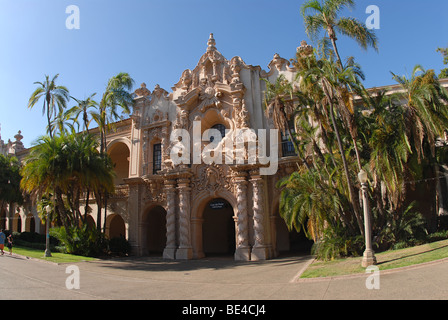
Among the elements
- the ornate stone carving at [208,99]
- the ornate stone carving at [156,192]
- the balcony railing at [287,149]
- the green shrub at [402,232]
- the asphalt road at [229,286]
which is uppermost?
the ornate stone carving at [208,99]

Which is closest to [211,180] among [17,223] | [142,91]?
[142,91]

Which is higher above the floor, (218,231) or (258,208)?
(258,208)

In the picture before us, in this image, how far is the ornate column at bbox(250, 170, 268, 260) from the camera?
19406 mm

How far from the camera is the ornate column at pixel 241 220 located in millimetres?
19812

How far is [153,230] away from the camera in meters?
27.6

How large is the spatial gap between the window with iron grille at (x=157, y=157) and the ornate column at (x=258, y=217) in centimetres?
884

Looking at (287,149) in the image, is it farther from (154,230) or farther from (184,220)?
(154,230)

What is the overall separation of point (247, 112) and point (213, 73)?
460 cm

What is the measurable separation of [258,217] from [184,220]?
5262 millimetres

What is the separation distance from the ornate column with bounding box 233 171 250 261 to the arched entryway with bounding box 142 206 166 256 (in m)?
8.16

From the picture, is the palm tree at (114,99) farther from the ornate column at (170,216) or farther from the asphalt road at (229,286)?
the asphalt road at (229,286)

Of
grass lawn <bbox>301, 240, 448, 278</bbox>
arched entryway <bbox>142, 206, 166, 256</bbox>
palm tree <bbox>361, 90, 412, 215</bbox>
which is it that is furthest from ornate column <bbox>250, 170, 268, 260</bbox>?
arched entryway <bbox>142, 206, 166, 256</bbox>
